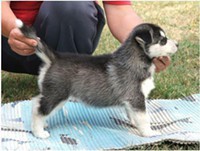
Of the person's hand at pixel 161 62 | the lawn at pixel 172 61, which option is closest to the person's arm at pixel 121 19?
the person's hand at pixel 161 62

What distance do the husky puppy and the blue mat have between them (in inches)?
4.7

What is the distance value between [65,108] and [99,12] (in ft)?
2.95

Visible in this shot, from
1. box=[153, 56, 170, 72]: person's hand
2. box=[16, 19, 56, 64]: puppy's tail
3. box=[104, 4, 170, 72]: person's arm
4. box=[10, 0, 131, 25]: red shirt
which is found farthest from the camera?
box=[10, 0, 131, 25]: red shirt

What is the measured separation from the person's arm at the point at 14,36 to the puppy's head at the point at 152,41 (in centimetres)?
64

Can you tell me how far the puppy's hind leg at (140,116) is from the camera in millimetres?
2998

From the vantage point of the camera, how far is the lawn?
4.02 m

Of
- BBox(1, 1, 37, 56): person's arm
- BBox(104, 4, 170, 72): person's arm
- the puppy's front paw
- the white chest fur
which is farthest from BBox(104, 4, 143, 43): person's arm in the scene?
the puppy's front paw

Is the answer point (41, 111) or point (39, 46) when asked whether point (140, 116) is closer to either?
point (41, 111)

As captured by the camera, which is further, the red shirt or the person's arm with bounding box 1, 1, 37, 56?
the red shirt

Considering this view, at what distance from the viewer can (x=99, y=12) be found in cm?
394

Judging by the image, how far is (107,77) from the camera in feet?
9.94

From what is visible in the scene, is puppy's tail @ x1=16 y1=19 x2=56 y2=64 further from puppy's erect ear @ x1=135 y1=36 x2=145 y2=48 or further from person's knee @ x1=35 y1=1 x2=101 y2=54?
person's knee @ x1=35 y1=1 x2=101 y2=54

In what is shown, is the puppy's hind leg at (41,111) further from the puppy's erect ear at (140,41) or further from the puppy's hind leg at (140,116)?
the puppy's erect ear at (140,41)

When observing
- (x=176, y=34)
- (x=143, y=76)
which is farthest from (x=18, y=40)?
(x=176, y=34)
